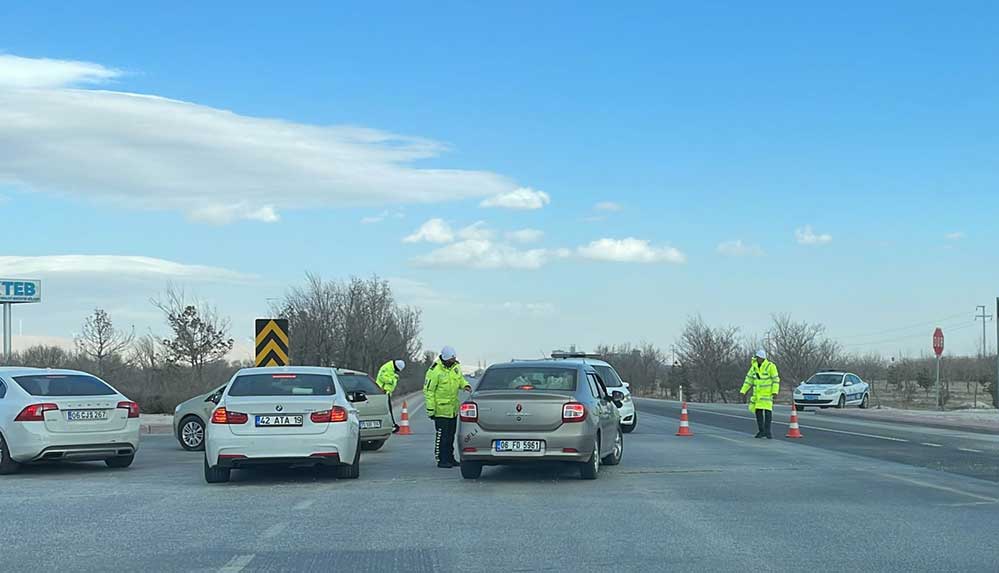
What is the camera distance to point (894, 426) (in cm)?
3155

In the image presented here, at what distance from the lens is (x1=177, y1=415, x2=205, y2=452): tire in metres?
21.0

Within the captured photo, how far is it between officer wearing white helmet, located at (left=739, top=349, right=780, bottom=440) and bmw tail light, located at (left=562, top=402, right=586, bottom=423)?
33.9 feet

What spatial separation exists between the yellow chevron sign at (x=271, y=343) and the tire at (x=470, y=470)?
12022mm

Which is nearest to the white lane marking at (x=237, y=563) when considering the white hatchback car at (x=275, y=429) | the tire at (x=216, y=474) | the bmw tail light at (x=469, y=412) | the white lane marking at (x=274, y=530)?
the white lane marking at (x=274, y=530)

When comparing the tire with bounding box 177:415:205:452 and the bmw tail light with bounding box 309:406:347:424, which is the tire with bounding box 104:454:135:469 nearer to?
the tire with bounding box 177:415:205:452

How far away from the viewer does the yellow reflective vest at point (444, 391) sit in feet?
53.9

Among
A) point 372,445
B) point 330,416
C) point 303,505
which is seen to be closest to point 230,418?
point 330,416

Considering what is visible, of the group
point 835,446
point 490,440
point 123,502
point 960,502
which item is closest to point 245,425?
point 123,502

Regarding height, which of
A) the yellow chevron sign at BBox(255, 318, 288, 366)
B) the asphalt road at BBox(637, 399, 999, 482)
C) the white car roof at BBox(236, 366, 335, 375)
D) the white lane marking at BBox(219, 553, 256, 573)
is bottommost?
the asphalt road at BBox(637, 399, 999, 482)

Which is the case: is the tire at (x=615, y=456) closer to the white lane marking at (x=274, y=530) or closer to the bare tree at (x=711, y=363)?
the white lane marking at (x=274, y=530)

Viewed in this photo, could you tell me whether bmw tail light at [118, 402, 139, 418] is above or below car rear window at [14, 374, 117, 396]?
below

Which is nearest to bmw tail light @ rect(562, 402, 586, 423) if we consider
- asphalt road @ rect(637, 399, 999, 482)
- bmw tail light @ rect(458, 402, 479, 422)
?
bmw tail light @ rect(458, 402, 479, 422)

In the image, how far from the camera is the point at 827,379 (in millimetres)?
47062

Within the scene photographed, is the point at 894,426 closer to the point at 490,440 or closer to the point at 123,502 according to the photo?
the point at 490,440
